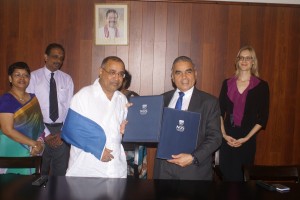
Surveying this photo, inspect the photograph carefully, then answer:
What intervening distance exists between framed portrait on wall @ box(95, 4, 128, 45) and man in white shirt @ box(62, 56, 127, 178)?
1.76 meters

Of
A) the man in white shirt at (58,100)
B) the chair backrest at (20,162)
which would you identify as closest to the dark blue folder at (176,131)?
the chair backrest at (20,162)

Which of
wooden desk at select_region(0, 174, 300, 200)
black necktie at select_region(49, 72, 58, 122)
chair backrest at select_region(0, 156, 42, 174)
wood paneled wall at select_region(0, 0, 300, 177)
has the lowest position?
chair backrest at select_region(0, 156, 42, 174)

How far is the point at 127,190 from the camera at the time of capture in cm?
168

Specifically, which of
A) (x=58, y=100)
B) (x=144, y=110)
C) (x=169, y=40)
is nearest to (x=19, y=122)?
(x=58, y=100)

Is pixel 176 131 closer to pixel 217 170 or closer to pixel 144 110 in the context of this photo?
pixel 144 110

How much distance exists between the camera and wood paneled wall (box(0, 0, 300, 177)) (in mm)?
3912

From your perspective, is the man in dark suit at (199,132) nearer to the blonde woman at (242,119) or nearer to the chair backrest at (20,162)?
the chair backrest at (20,162)

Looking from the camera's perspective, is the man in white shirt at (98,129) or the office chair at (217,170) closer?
the man in white shirt at (98,129)

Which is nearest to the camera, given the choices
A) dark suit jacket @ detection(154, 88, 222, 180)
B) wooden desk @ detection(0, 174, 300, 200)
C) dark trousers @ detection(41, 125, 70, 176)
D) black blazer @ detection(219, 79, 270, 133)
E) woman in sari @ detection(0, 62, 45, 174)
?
wooden desk @ detection(0, 174, 300, 200)

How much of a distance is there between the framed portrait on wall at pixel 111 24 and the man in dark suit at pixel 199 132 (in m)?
1.89

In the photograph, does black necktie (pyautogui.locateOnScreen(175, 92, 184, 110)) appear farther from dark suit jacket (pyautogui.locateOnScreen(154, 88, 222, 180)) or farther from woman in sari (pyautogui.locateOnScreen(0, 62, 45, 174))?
woman in sari (pyautogui.locateOnScreen(0, 62, 45, 174))

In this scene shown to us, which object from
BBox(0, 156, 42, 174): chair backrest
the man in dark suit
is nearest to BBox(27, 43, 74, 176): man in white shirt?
BBox(0, 156, 42, 174): chair backrest

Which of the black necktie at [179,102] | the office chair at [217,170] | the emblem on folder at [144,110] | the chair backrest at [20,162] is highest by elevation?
the black necktie at [179,102]

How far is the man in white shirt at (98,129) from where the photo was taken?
2.16 m
